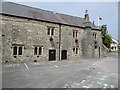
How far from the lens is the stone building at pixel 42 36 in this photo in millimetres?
25862

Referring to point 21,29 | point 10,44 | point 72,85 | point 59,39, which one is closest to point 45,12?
point 59,39

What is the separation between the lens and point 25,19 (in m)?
27.4

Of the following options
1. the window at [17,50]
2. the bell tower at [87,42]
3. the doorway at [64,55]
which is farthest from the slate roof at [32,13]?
the doorway at [64,55]

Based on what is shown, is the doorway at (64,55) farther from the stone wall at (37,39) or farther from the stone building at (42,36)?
the stone wall at (37,39)

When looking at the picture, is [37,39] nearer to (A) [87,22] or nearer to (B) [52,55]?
(B) [52,55]

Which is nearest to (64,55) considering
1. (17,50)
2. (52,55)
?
(52,55)

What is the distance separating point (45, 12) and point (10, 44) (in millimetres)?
10878

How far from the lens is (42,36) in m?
29.6

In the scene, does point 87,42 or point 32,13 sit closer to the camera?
point 32,13

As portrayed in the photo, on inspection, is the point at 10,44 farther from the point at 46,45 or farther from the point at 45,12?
the point at 45,12

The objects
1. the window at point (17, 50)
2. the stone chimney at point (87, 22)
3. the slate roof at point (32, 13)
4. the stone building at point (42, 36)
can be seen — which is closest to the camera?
the stone building at point (42, 36)

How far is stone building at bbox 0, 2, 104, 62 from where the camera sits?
84.9 feet

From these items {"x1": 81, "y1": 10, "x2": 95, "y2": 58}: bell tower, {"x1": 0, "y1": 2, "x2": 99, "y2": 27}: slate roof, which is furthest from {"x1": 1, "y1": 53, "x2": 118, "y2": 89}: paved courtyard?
{"x1": 81, "y1": 10, "x2": 95, "y2": 58}: bell tower

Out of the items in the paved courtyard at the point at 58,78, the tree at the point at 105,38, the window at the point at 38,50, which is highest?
the tree at the point at 105,38
